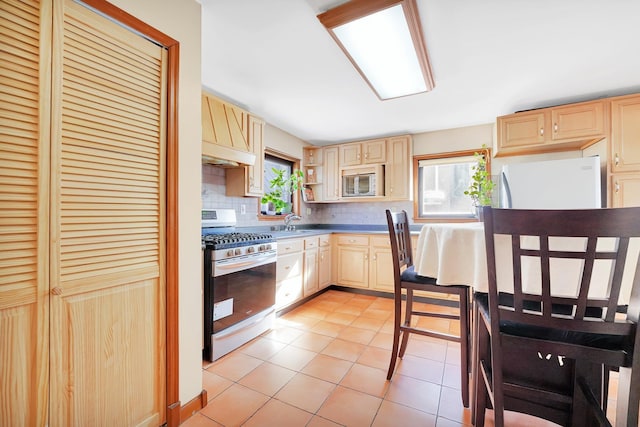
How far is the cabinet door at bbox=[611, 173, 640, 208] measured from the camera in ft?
8.07

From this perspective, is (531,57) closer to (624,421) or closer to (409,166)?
(409,166)

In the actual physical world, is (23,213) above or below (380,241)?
above

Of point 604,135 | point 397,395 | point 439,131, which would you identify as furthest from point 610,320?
point 439,131

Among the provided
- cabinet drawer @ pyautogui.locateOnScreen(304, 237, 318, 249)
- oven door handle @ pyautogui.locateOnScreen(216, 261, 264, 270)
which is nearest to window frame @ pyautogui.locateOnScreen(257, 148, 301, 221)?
cabinet drawer @ pyautogui.locateOnScreen(304, 237, 318, 249)

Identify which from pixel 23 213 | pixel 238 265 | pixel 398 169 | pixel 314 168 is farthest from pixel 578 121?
pixel 23 213

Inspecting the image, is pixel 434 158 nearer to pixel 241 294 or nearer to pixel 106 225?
pixel 241 294

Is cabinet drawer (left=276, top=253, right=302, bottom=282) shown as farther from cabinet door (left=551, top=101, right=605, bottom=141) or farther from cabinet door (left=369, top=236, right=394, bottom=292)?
cabinet door (left=551, top=101, right=605, bottom=141)

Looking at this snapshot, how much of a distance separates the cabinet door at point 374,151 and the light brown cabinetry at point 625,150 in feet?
7.52

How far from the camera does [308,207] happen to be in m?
4.42

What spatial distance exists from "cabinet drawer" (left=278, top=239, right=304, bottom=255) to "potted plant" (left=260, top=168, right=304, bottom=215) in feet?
1.98

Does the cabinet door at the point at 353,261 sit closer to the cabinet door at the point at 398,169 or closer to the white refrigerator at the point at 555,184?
the cabinet door at the point at 398,169

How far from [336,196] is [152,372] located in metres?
3.18

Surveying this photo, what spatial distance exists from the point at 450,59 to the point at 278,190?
238 cm

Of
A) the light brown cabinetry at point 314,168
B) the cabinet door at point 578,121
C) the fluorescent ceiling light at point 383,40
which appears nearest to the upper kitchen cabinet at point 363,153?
the light brown cabinetry at point 314,168
